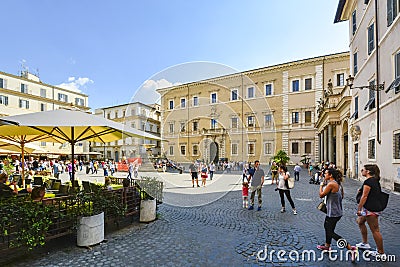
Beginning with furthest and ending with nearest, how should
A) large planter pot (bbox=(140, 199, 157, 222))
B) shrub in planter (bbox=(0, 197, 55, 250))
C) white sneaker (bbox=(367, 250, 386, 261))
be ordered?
large planter pot (bbox=(140, 199, 157, 222)), white sneaker (bbox=(367, 250, 386, 261)), shrub in planter (bbox=(0, 197, 55, 250))

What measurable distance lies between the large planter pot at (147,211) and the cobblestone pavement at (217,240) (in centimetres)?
24

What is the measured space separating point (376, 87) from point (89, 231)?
15170 mm

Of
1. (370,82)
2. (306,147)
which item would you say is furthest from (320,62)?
(370,82)

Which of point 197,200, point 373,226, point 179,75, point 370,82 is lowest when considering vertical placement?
point 197,200

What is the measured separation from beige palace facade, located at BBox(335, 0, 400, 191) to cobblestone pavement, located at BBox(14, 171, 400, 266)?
5222 millimetres

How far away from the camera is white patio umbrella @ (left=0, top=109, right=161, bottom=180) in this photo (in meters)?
5.42

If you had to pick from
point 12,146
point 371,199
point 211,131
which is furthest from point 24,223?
point 12,146

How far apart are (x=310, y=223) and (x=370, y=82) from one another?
41.7ft

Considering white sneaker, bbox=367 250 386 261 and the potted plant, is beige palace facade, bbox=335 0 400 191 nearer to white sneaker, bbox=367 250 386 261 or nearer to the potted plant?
white sneaker, bbox=367 250 386 261

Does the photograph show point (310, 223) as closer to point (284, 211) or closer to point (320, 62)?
point (284, 211)

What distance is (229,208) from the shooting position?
9219 millimetres

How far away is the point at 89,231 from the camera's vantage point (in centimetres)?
525

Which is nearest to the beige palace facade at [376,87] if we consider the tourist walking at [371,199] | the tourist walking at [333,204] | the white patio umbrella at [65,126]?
the tourist walking at [371,199]

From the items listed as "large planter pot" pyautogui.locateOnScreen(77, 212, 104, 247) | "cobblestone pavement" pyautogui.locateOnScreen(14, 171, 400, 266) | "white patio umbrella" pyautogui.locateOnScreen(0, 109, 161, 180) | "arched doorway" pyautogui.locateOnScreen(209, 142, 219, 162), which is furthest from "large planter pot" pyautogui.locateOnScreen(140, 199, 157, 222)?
Answer: "arched doorway" pyautogui.locateOnScreen(209, 142, 219, 162)
